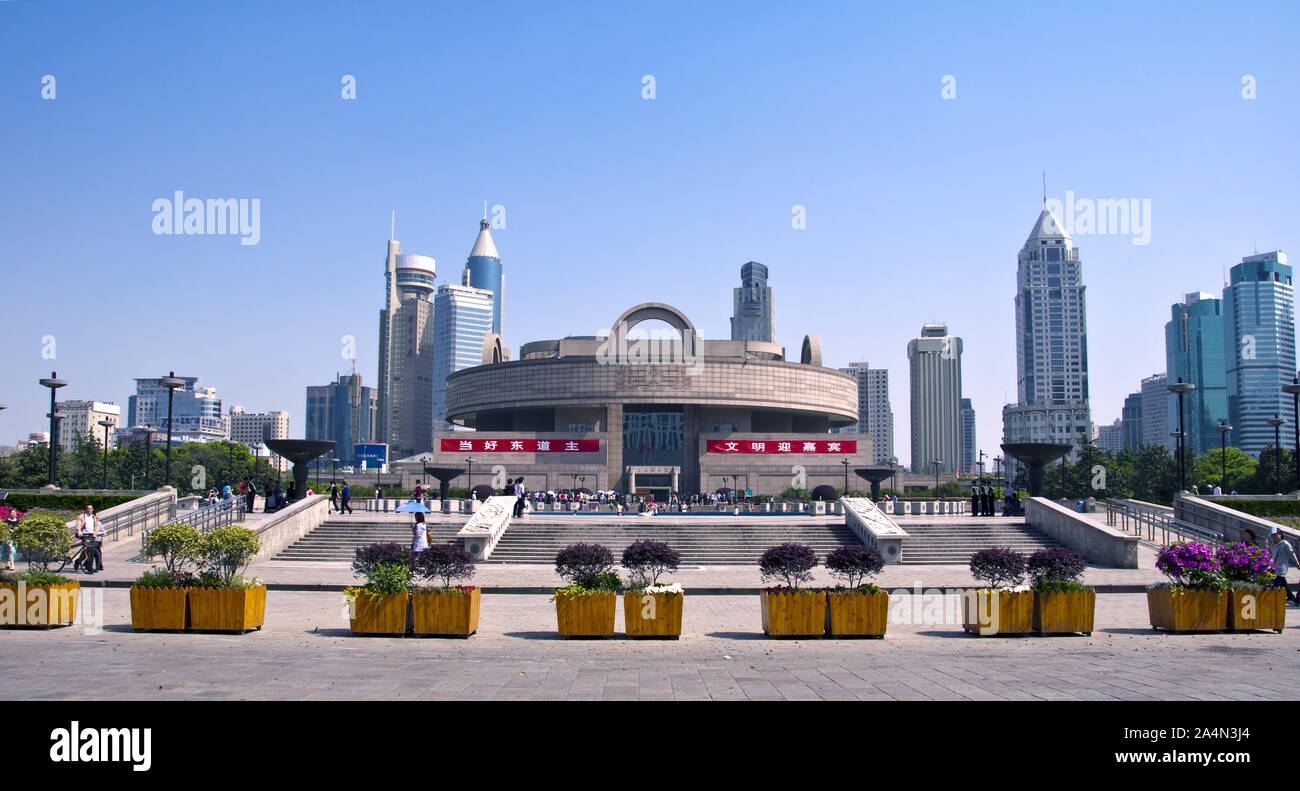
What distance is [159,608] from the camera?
43.6 ft

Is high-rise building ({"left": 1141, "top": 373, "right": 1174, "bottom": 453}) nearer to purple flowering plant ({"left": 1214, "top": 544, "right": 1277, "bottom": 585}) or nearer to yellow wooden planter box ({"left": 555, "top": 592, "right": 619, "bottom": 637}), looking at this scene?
purple flowering plant ({"left": 1214, "top": 544, "right": 1277, "bottom": 585})

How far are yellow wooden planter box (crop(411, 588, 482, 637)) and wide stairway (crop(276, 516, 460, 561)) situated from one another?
13.1 metres

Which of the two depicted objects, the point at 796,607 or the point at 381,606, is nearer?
the point at 381,606

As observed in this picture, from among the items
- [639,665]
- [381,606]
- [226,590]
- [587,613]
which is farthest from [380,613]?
[639,665]

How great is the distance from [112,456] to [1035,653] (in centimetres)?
8029

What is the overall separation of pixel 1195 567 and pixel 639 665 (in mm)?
8645

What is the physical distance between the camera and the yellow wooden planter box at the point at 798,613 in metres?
13.2

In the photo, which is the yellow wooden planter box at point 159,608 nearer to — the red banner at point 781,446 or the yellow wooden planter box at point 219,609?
the yellow wooden planter box at point 219,609

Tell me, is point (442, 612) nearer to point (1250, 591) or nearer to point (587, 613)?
point (587, 613)

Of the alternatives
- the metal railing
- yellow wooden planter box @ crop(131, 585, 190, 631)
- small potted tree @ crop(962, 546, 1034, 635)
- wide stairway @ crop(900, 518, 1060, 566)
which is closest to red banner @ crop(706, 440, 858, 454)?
the metal railing

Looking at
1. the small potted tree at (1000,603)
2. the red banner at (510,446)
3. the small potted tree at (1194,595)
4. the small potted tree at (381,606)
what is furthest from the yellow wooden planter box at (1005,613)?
the red banner at (510,446)
